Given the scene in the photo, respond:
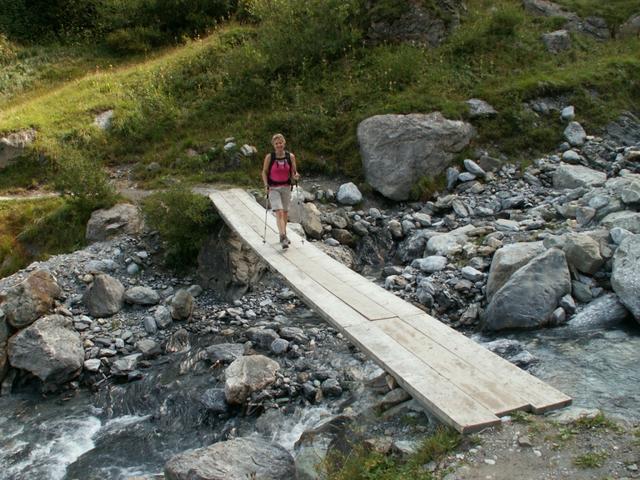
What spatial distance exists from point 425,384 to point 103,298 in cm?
790

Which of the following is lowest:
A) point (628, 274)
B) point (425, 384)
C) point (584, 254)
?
point (584, 254)

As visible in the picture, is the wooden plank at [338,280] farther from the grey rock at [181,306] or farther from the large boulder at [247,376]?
the grey rock at [181,306]

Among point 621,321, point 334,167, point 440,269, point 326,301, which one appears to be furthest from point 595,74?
point 326,301

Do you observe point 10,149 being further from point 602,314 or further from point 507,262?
point 602,314

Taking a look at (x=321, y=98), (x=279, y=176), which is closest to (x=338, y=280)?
(x=279, y=176)

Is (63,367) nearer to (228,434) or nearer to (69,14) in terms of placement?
(228,434)

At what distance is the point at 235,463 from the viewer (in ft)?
20.8

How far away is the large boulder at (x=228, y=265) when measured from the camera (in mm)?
12719

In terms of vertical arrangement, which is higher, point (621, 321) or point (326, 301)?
point (326, 301)

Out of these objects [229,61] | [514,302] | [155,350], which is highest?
[229,61]

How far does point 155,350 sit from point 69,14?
1053 inches

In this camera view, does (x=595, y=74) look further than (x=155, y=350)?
Yes

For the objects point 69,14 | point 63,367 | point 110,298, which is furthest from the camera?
point 69,14

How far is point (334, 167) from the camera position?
17.1 m
